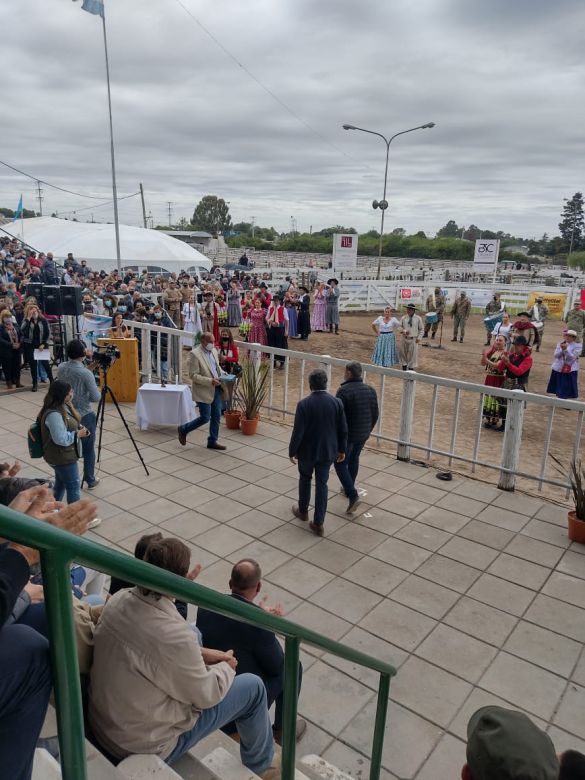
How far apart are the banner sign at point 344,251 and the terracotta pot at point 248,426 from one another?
1830 centimetres

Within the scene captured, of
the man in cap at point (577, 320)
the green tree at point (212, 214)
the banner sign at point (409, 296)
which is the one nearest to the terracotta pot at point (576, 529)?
the man in cap at point (577, 320)

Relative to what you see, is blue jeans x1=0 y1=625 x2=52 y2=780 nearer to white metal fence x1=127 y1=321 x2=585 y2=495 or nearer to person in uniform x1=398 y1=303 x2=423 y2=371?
white metal fence x1=127 y1=321 x2=585 y2=495

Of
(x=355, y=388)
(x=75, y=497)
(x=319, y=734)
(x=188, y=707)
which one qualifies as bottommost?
(x=319, y=734)

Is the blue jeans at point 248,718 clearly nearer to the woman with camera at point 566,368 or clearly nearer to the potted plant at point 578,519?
the potted plant at point 578,519

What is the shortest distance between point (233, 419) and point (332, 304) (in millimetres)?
12539

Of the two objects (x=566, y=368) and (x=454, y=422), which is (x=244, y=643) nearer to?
(x=454, y=422)

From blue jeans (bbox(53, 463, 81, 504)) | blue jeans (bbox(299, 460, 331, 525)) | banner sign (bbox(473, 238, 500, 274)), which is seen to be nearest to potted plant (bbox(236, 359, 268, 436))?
blue jeans (bbox(299, 460, 331, 525))

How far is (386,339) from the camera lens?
14477 millimetres

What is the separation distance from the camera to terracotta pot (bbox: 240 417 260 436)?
8.19 meters

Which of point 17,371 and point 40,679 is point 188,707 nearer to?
point 40,679

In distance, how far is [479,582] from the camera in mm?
4867

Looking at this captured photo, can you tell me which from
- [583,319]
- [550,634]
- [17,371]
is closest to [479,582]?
[550,634]

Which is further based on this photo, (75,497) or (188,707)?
(75,497)

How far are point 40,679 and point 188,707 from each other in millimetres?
1061
